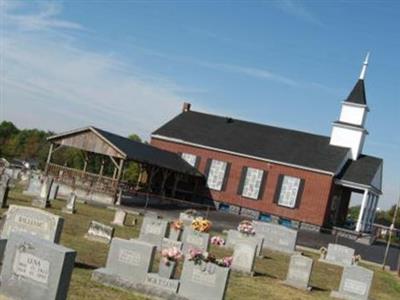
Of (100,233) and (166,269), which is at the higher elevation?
(166,269)

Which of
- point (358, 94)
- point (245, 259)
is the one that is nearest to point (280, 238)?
point (245, 259)

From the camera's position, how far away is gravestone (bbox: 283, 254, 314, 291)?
16.8 metres

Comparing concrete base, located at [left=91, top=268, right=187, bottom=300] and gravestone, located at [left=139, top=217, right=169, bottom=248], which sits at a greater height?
gravestone, located at [left=139, top=217, right=169, bottom=248]

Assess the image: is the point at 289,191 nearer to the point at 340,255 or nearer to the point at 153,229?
the point at 340,255

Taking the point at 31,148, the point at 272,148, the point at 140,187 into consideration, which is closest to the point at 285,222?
the point at 272,148

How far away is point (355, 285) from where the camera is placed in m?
16.5

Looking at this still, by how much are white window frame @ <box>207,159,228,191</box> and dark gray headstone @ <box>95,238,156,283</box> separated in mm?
33365

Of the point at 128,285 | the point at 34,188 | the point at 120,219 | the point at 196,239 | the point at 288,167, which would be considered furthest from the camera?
the point at 288,167

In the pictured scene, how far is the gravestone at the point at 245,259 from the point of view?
17.4 metres

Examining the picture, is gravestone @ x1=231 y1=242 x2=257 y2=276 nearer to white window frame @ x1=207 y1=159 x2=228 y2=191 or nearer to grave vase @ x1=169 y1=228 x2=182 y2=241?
grave vase @ x1=169 y1=228 x2=182 y2=241

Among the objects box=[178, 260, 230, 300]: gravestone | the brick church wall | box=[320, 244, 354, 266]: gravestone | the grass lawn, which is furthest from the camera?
the brick church wall

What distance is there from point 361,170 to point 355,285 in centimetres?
2847

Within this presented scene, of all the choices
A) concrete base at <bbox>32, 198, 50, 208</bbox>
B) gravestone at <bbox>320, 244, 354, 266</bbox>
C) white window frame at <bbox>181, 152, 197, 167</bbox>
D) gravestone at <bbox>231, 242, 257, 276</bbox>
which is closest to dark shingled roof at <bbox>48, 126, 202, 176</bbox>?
white window frame at <bbox>181, 152, 197, 167</bbox>

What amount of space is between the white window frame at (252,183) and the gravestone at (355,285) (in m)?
27.8
